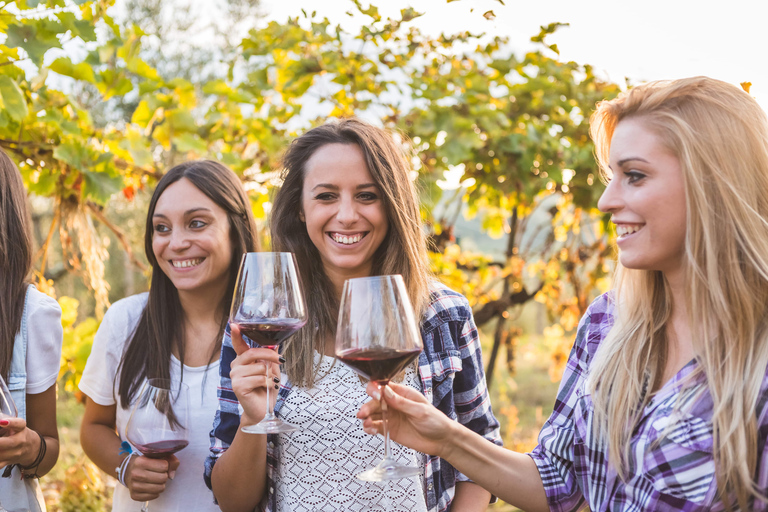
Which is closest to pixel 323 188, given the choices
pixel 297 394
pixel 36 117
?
pixel 297 394

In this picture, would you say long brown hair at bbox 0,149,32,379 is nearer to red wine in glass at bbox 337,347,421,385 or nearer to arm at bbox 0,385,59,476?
arm at bbox 0,385,59,476

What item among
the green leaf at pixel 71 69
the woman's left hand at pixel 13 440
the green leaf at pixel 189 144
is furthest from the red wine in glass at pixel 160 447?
the green leaf at pixel 189 144

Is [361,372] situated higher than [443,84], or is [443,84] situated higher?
[443,84]

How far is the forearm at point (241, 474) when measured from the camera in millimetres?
1867

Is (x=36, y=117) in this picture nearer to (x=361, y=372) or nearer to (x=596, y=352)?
(x=361, y=372)

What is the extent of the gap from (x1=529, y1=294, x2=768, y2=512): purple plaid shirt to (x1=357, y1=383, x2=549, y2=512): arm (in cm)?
5

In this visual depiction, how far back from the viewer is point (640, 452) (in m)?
1.49

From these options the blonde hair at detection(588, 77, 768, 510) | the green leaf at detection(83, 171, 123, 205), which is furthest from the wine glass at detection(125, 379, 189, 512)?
the green leaf at detection(83, 171, 123, 205)

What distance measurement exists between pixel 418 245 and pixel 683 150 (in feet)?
3.10

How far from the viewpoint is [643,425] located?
1527 mm

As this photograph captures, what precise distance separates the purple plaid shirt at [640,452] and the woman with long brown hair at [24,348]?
1.51 meters

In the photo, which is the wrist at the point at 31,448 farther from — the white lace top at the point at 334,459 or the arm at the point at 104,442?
the white lace top at the point at 334,459

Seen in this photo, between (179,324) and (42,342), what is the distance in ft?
1.86

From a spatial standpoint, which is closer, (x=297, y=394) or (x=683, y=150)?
(x=683, y=150)
